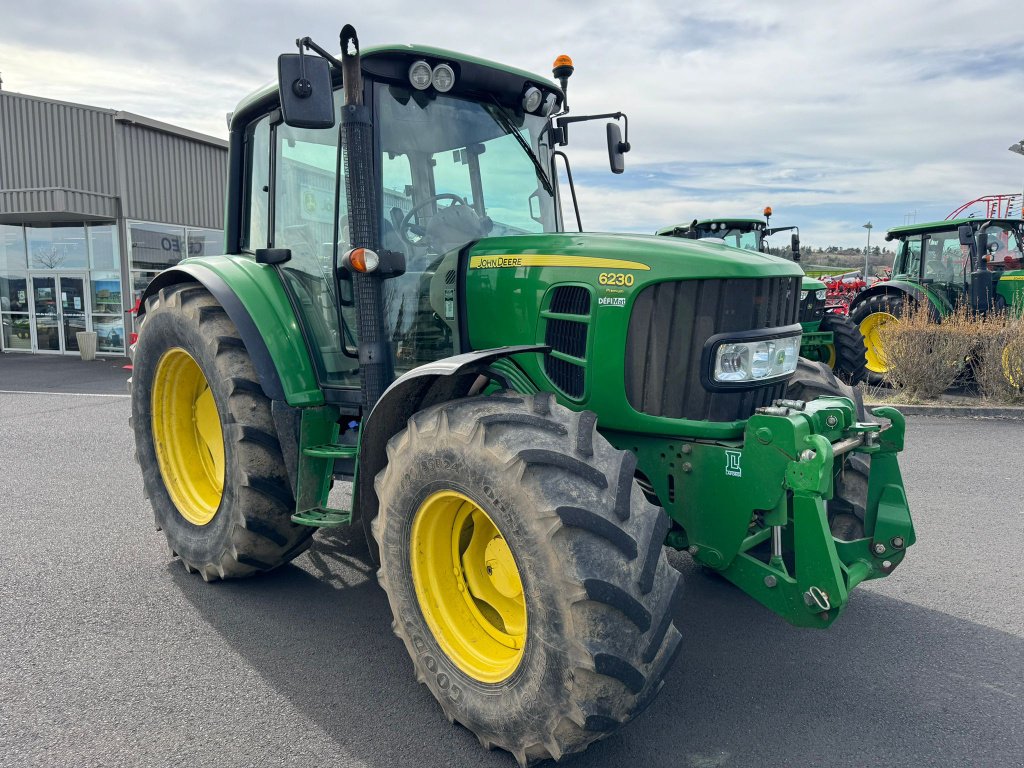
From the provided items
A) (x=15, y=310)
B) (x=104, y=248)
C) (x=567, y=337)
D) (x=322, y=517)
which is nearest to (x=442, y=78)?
(x=567, y=337)

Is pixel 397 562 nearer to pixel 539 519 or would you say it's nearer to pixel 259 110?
pixel 539 519

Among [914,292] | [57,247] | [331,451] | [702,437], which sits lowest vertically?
[331,451]

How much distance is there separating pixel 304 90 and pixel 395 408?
48.3 inches

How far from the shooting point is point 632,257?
2988 millimetres

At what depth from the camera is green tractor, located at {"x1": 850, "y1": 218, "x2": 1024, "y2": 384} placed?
37.6 ft

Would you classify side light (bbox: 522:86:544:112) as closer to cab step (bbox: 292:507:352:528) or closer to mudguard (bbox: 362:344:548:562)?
mudguard (bbox: 362:344:548:562)

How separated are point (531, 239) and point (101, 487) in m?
4.44

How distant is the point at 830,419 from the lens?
2.92 m

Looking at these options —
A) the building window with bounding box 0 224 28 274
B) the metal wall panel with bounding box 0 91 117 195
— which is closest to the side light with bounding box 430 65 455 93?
the metal wall panel with bounding box 0 91 117 195

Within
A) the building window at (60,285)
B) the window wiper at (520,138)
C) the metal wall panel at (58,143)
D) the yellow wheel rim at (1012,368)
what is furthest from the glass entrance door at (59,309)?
the yellow wheel rim at (1012,368)

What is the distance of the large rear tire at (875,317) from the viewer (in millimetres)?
12266

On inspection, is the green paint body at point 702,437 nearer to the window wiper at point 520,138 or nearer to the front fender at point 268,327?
the front fender at point 268,327

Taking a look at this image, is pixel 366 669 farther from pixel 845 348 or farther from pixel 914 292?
pixel 914 292

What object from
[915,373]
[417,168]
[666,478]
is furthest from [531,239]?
[915,373]
